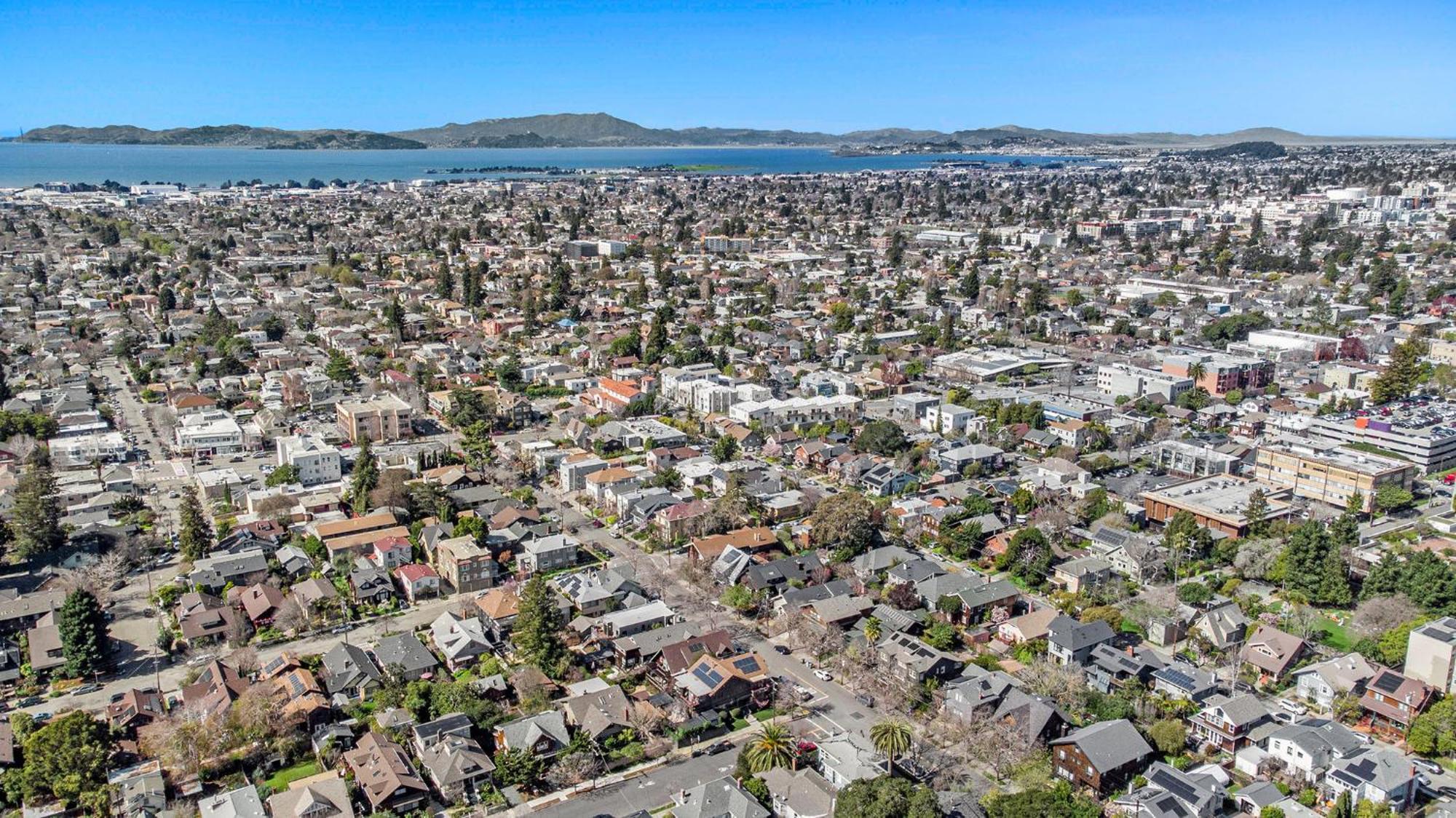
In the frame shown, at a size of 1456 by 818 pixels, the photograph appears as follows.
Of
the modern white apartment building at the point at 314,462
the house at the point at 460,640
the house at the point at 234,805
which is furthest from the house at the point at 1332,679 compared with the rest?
the modern white apartment building at the point at 314,462

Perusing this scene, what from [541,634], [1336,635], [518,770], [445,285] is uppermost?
[445,285]

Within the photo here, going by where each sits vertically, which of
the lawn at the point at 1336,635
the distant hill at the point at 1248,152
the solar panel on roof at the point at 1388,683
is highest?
the distant hill at the point at 1248,152

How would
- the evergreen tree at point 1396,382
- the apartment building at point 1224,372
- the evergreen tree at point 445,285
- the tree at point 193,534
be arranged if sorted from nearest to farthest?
the tree at point 193,534, the evergreen tree at point 1396,382, the apartment building at point 1224,372, the evergreen tree at point 445,285

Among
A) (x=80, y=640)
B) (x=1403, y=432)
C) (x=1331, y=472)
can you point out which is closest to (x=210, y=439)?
(x=80, y=640)

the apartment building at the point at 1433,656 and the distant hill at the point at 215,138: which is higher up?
the distant hill at the point at 215,138

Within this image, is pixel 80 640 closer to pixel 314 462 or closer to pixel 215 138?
pixel 314 462

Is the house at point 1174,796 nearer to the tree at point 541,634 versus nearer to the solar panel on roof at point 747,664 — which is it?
the solar panel on roof at point 747,664
